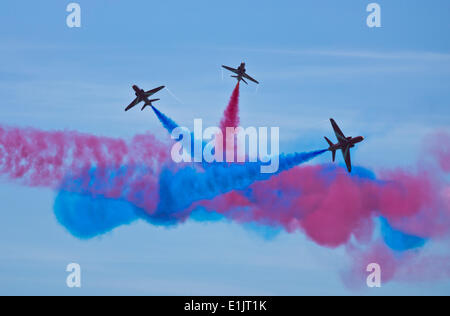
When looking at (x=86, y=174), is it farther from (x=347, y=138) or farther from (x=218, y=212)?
(x=347, y=138)

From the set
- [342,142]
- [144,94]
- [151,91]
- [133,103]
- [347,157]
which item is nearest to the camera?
[342,142]

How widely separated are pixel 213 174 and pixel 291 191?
9.25 meters

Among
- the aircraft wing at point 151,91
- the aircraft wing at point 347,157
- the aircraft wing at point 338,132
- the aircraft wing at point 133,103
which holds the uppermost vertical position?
the aircraft wing at point 151,91

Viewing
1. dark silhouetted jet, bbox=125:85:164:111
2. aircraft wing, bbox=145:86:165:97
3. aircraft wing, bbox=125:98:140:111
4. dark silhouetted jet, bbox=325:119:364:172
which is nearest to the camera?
dark silhouetted jet, bbox=325:119:364:172

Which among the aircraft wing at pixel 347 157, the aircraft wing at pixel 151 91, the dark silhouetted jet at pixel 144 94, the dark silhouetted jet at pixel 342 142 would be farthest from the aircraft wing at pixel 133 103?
the aircraft wing at pixel 347 157

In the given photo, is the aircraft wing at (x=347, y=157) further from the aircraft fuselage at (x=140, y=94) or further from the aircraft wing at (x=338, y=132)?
the aircraft fuselage at (x=140, y=94)

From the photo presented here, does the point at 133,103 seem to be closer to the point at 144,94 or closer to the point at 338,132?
the point at 144,94

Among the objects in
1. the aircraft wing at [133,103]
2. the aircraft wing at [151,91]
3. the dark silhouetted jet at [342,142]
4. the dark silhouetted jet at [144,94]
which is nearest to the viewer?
the dark silhouetted jet at [342,142]

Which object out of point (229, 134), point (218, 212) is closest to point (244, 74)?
point (229, 134)

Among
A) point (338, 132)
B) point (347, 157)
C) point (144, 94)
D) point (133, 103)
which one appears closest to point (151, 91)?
point (144, 94)

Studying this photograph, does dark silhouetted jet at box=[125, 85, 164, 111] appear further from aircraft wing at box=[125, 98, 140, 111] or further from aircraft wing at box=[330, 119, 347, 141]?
aircraft wing at box=[330, 119, 347, 141]

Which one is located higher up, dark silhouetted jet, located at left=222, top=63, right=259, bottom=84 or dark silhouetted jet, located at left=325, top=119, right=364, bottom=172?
dark silhouetted jet, located at left=222, top=63, right=259, bottom=84

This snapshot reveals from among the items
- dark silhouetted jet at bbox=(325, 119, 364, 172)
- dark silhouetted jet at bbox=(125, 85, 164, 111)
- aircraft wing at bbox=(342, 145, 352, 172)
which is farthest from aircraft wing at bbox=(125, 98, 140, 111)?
aircraft wing at bbox=(342, 145, 352, 172)

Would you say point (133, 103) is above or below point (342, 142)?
above
